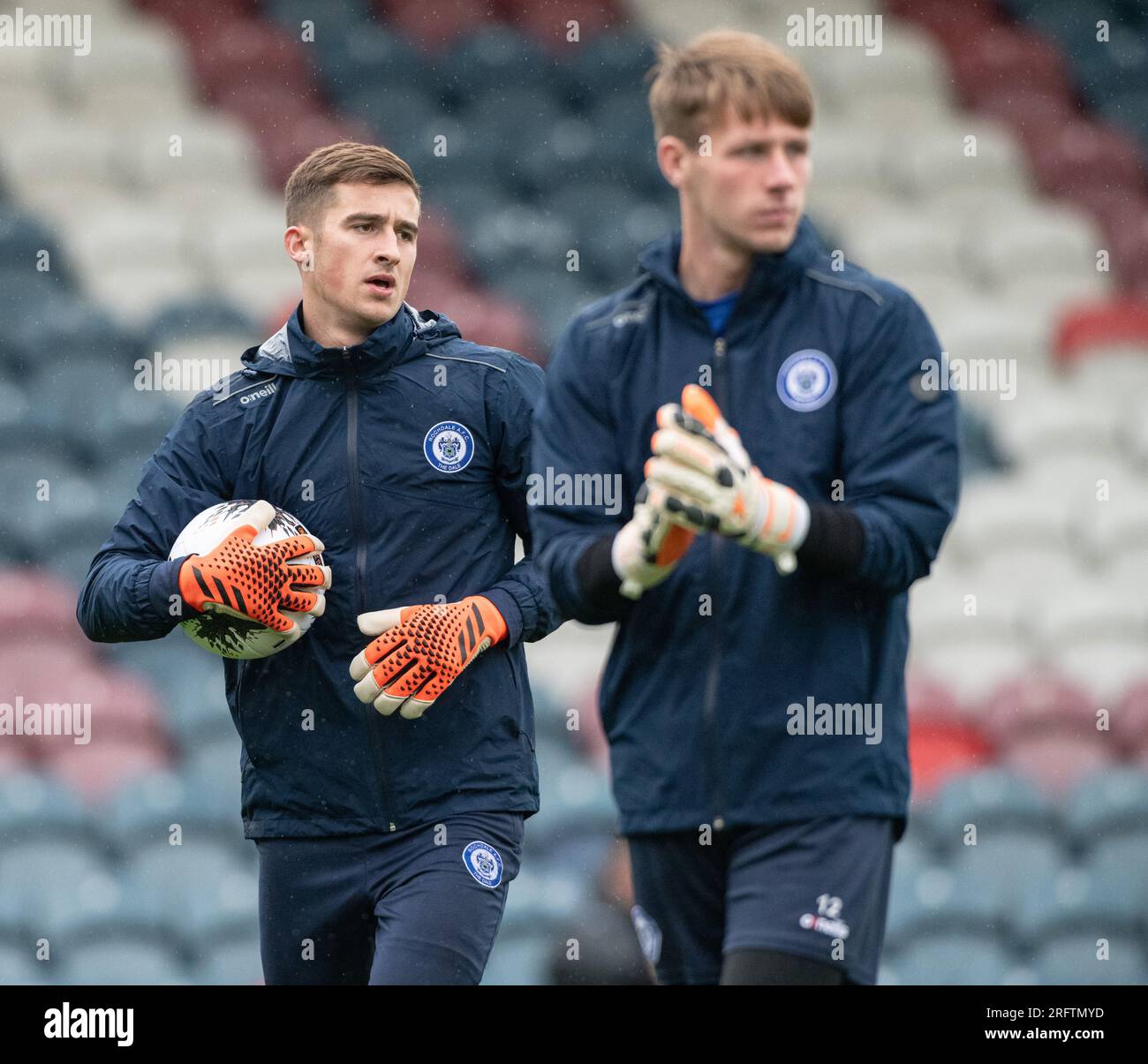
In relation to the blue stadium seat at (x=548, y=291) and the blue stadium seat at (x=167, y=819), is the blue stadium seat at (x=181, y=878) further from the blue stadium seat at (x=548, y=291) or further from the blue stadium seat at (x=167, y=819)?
the blue stadium seat at (x=548, y=291)

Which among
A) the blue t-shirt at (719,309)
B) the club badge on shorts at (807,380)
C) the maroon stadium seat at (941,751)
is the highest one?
the blue t-shirt at (719,309)

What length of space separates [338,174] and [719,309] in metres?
1.09

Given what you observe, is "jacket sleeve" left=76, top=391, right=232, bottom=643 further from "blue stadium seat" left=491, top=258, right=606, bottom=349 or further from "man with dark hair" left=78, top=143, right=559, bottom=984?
"blue stadium seat" left=491, top=258, right=606, bottom=349

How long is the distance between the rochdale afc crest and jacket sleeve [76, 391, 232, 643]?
0.41 metres

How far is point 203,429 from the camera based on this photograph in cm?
395

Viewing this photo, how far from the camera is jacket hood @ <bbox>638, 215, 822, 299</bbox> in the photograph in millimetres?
3188

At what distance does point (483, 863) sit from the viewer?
12.2 feet

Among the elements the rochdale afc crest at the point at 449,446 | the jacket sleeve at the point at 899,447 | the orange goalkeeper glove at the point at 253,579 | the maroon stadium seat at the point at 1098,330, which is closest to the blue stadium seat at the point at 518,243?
the maroon stadium seat at the point at 1098,330

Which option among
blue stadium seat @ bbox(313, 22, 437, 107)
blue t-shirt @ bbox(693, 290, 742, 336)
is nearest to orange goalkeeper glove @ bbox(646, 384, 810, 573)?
blue t-shirt @ bbox(693, 290, 742, 336)

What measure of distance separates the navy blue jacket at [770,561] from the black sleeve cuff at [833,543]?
23 millimetres

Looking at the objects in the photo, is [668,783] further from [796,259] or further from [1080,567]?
[1080,567]

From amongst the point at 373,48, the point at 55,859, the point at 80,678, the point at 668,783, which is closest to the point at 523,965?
the point at 55,859

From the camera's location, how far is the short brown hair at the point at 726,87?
10.3 ft
